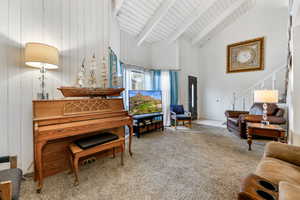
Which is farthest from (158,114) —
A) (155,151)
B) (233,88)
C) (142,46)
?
(233,88)

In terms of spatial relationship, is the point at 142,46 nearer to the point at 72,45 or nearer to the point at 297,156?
the point at 72,45

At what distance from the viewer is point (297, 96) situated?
2.26 m

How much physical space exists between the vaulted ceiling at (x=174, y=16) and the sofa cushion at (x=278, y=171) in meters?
3.67

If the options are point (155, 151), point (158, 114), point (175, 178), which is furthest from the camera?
point (158, 114)

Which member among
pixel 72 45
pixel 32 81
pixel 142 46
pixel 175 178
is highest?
pixel 142 46

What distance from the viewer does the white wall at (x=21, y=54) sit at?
1694mm

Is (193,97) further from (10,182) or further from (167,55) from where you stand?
(10,182)

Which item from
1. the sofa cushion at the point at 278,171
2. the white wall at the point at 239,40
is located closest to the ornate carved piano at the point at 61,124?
the sofa cushion at the point at 278,171

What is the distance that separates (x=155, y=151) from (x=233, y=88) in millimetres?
4681

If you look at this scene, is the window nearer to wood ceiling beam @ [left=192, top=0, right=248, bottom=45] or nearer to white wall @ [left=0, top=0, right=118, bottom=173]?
white wall @ [left=0, top=0, right=118, bottom=173]

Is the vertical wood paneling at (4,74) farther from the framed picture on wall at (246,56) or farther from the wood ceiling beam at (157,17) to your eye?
the framed picture on wall at (246,56)

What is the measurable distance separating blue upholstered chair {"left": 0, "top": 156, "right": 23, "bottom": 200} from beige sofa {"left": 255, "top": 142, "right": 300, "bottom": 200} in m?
1.76

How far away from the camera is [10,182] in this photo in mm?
897

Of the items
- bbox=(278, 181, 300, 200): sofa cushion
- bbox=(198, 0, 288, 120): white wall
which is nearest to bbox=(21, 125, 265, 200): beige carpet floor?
bbox=(278, 181, 300, 200): sofa cushion
